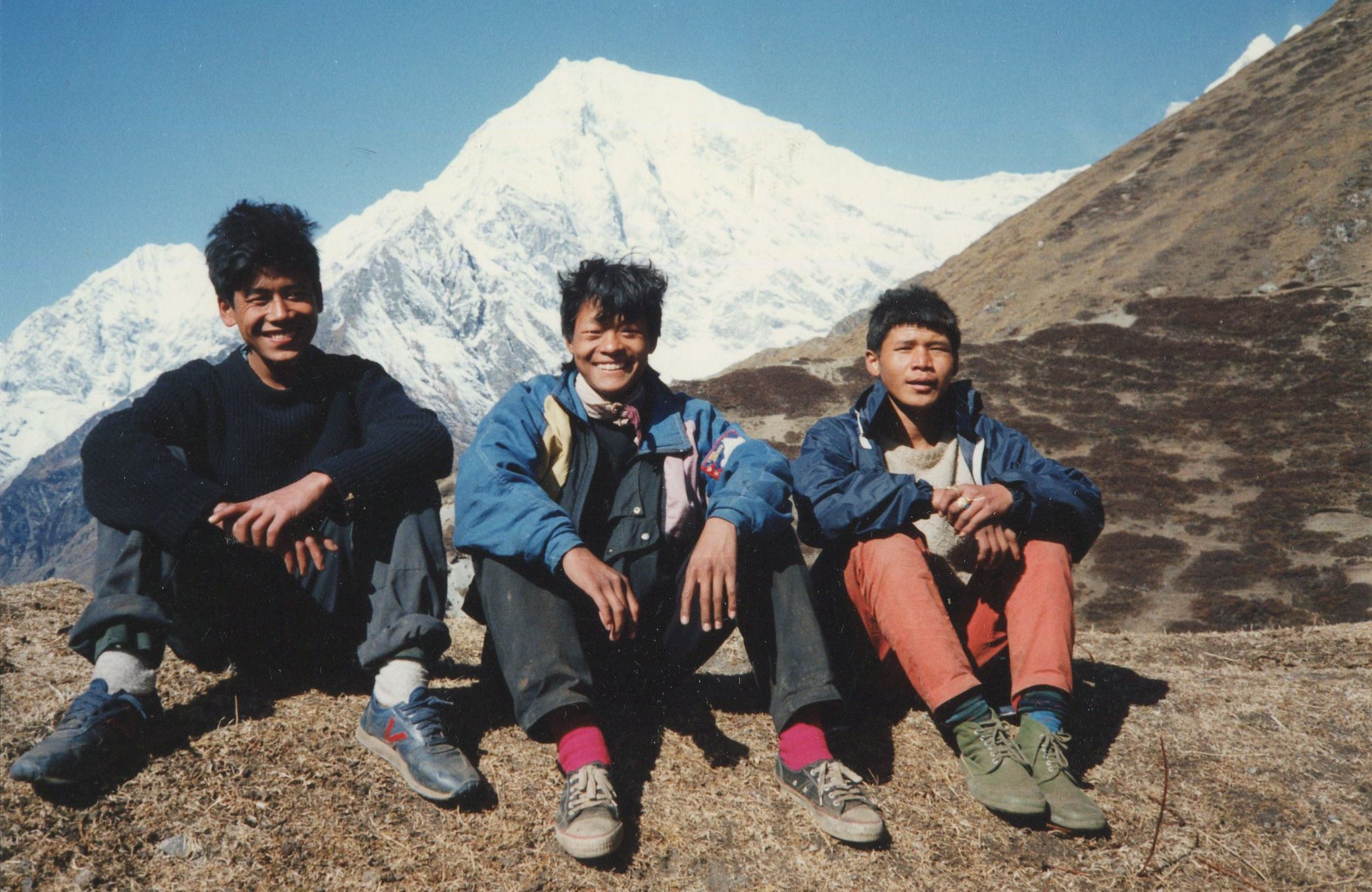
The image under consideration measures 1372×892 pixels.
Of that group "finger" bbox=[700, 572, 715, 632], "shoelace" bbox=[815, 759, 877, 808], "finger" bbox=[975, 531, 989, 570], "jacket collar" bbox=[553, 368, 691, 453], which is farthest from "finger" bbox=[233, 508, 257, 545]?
"finger" bbox=[975, 531, 989, 570]

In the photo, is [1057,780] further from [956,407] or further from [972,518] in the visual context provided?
[956,407]

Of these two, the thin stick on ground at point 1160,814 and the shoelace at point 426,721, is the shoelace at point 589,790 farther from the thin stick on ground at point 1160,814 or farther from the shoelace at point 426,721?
the thin stick on ground at point 1160,814

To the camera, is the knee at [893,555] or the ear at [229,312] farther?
the ear at [229,312]

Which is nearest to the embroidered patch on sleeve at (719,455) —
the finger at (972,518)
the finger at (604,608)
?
the finger at (604,608)

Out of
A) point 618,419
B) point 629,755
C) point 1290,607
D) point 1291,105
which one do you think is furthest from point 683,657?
point 1291,105

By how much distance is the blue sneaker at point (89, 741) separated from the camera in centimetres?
264

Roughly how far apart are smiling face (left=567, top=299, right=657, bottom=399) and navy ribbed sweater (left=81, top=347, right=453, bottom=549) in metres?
0.77

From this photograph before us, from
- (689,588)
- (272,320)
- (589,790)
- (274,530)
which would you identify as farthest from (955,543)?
(272,320)

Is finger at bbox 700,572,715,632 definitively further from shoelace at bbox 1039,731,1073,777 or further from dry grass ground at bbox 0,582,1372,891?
shoelace at bbox 1039,731,1073,777

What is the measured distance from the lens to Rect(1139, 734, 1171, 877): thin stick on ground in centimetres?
287

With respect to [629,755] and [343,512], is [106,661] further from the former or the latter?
[629,755]

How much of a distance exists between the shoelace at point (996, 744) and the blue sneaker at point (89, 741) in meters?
3.41

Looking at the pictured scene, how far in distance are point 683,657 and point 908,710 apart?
1.39 metres

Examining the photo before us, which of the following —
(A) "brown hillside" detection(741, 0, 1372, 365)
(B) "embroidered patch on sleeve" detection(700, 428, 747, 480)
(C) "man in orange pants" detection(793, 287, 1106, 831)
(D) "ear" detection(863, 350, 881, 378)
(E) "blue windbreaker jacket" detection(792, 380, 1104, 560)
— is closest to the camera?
(C) "man in orange pants" detection(793, 287, 1106, 831)
